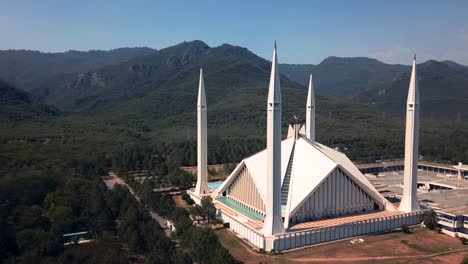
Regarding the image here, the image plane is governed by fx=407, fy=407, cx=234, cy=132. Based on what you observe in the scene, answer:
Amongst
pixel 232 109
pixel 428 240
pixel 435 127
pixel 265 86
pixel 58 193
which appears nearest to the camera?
pixel 428 240

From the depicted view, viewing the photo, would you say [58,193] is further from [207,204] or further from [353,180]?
[353,180]

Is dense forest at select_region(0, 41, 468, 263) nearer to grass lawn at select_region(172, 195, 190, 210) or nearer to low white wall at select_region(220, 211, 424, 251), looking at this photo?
grass lawn at select_region(172, 195, 190, 210)

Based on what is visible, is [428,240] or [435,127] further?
[435,127]


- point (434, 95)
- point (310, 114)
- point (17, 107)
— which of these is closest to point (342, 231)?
point (310, 114)

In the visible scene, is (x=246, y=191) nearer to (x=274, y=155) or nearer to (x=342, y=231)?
(x=342, y=231)

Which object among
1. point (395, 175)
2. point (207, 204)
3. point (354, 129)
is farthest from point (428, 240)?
point (354, 129)

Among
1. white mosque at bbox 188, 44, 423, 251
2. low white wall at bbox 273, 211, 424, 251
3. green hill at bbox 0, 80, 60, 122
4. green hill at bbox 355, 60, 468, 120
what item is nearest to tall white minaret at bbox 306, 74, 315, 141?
white mosque at bbox 188, 44, 423, 251

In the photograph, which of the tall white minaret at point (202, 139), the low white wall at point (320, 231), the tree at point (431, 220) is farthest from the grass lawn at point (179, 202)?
the tree at point (431, 220)

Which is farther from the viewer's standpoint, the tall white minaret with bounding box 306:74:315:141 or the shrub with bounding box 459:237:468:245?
the tall white minaret with bounding box 306:74:315:141
